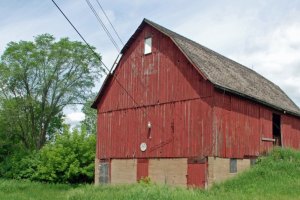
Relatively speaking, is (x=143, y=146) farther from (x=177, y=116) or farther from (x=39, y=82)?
(x=39, y=82)

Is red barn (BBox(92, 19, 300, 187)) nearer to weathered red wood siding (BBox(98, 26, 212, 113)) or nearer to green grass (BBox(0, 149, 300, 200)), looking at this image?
weathered red wood siding (BBox(98, 26, 212, 113))

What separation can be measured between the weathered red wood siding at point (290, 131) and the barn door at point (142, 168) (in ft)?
30.8

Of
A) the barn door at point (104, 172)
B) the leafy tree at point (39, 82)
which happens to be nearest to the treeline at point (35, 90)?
the leafy tree at point (39, 82)

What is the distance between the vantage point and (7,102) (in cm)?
4172

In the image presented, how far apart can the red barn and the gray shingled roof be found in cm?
7

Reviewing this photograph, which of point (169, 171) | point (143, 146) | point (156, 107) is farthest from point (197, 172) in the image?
point (156, 107)

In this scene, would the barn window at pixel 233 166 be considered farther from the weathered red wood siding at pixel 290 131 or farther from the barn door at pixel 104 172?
the barn door at pixel 104 172

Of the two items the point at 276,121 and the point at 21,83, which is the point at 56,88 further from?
the point at 276,121

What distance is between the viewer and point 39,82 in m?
43.6

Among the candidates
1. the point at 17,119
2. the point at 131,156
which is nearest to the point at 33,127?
the point at 17,119

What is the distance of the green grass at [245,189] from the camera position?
59.4 feet

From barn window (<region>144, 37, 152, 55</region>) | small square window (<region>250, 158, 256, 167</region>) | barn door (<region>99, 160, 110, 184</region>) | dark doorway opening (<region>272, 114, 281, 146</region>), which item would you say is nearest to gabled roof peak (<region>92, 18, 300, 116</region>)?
barn window (<region>144, 37, 152, 55</region>)

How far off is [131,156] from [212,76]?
655 centimetres

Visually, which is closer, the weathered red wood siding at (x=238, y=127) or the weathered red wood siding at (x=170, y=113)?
the weathered red wood siding at (x=238, y=127)
